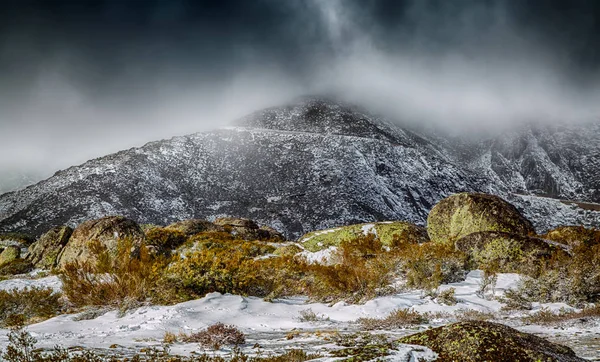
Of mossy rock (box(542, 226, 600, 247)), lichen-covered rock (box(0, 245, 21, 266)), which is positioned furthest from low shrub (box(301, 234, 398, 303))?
lichen-covered rock (box(0, 245, 21, 266))

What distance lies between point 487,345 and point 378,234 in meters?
17.4

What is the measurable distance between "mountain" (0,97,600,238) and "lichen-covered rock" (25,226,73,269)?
28.7 metres

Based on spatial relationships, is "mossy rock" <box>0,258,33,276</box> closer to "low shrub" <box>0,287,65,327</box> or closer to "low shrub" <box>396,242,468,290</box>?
"low shrub" <box>0,287,65,327</box>

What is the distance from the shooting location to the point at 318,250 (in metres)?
19.3

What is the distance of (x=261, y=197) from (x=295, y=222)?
10.6 metres

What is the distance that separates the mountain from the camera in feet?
179

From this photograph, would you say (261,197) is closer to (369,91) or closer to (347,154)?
(347,154)

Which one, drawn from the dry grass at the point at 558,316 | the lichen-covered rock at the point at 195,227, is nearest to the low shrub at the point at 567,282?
the dry grass at the point at 558,316

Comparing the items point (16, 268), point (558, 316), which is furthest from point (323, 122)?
point (558, 316)

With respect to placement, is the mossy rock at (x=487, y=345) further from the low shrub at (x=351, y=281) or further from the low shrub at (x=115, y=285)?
the low shrub at (x=115, y=285)

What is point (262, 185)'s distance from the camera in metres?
66.2

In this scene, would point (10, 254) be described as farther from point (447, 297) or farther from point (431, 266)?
point (447, 297)

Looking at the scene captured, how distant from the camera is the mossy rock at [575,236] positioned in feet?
42.1

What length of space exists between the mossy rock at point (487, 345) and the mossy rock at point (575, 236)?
11.5 metres
